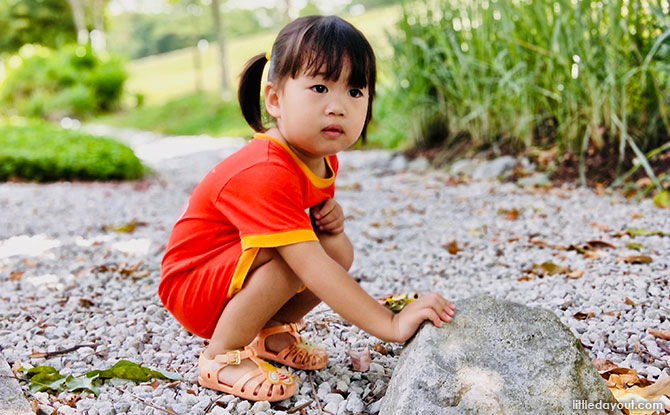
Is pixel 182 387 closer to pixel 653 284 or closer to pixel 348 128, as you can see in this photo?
pixel 348 128

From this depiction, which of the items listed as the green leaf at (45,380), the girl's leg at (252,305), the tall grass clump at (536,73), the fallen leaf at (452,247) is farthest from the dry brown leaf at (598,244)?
the green leaf at (45,380)

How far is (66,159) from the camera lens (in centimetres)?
542

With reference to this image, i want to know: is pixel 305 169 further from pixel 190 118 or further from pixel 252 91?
pixel 190 118

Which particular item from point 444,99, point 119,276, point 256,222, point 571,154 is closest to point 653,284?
point 256,222

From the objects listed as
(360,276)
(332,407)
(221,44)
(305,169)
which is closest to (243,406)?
(332,407)

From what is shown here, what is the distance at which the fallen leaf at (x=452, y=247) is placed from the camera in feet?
8.72

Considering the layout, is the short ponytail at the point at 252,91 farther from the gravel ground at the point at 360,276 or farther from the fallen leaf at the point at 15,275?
the fallen leaf at the point at 15,275

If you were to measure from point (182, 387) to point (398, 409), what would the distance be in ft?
1.94

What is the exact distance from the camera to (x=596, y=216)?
296 centimetres

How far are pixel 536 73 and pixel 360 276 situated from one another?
2.26 meters

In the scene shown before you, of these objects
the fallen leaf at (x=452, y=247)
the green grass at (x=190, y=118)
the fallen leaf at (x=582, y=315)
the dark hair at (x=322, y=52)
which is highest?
the dark hair at (x=322, y=52)

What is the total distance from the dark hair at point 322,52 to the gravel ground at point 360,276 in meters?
0.74

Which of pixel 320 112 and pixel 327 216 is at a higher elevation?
pixel 320 112

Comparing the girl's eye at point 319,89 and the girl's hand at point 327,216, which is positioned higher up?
the girl's eye at point 319,89
